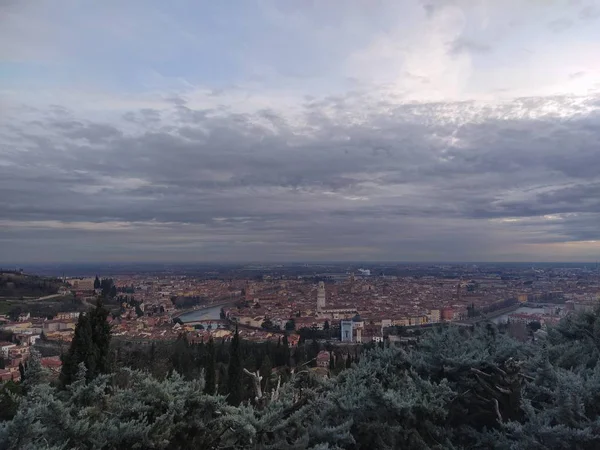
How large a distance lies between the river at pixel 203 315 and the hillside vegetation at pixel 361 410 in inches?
2075

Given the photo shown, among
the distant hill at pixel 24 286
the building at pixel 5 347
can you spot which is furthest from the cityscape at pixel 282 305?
the distant hill at pixel 24 286

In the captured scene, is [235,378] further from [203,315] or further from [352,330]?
[203,315]

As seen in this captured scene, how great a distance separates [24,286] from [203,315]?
22456 mm

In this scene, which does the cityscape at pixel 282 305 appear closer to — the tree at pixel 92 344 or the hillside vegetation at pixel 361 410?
the tree at pixel 92 344

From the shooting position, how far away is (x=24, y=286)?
192 ft

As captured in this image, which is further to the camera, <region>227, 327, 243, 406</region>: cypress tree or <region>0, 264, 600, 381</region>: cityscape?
<region>0, 264, 600, 381</region>: cityscape

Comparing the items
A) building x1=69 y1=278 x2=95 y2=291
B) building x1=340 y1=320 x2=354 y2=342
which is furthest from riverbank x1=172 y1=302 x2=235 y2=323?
building x1=340 y1=320 x2=354 y2=342

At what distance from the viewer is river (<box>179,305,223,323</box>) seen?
55.8 m

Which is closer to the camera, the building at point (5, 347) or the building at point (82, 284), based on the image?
the building at point (5, 347)

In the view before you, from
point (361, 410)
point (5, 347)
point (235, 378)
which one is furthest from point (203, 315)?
point (361, 410)

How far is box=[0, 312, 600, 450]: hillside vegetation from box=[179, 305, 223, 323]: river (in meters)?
52.7

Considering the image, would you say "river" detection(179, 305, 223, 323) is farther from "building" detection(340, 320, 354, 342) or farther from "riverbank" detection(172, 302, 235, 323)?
"building" detection(340, 320, 354, 342)

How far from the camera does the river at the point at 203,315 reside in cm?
5584

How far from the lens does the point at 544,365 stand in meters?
3.76
